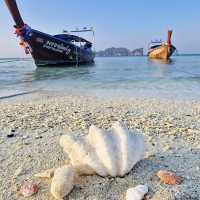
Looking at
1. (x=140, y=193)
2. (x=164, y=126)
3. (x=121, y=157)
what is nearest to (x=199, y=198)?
(x=140, y=193)

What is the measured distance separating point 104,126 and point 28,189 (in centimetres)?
236

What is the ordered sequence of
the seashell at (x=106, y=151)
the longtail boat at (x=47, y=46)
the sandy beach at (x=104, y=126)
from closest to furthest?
the sandy beach at (x=104, y=126) < the seashell at (x=106, y=151) < the longtail boat at (x=47, y=46)

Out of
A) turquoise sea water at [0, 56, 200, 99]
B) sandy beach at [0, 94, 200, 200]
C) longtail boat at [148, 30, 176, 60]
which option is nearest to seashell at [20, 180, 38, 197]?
sandy beach at [0, 94, 200, 200]

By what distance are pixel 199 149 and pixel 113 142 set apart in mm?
1209

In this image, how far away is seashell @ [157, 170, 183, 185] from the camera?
207 cm

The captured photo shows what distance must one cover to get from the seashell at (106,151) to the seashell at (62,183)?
160 mm

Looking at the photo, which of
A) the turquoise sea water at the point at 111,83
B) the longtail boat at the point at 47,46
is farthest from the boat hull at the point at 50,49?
the turquoise sea water at the point at 111,83

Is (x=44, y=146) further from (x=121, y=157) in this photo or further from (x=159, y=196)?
(x=159, y=196)

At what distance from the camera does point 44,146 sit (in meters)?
3.14

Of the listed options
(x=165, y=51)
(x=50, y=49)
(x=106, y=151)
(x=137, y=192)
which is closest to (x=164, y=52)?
(x=165, y=51)

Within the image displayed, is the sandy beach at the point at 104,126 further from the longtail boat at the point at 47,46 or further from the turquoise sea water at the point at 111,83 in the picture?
the longtail boat at the point at 47,46

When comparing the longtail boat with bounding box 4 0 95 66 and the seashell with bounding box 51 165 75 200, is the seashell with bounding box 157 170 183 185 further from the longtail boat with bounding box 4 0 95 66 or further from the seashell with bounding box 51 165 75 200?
the longtail boat with bounding box 4 0 95 66

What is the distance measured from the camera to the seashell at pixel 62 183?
2.00 m

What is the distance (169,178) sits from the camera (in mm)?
2098
